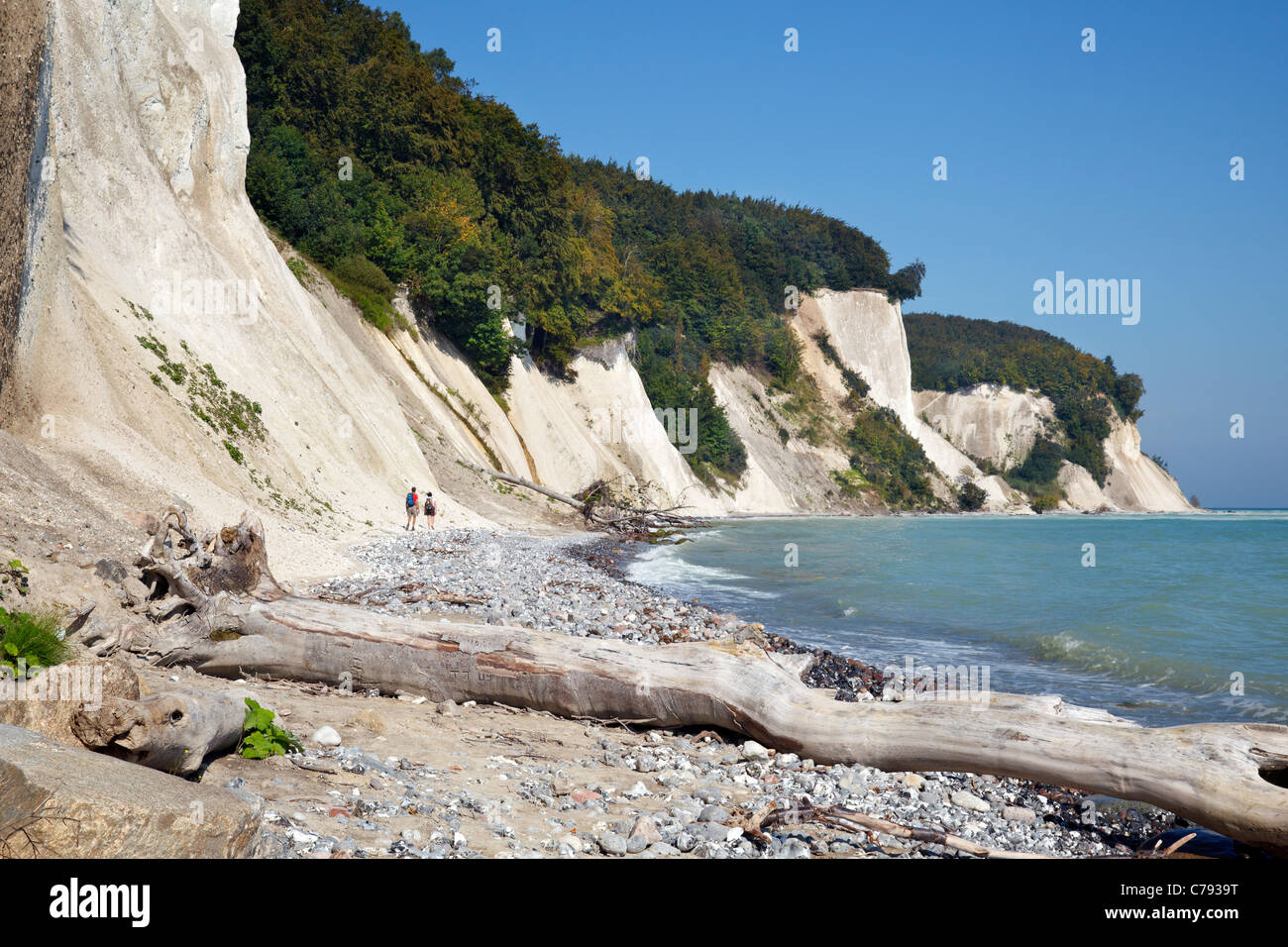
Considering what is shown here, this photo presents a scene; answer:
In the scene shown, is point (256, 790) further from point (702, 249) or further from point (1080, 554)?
point (702, 249)

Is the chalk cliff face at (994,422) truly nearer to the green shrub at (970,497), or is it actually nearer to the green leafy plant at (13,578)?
the green shrub at (970,497)

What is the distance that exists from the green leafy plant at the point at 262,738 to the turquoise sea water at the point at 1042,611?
943 centimetres

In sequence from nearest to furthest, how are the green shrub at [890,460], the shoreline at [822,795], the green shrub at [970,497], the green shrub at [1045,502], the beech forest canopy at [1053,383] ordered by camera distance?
the shoreline at [822,795], the green shrub at [890,460], the green shrub at [970,497], the green shrub at [1045,502], the beech forest canopy at [1053,383]

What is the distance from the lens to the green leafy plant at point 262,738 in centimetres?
576

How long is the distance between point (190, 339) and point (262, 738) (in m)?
17.7

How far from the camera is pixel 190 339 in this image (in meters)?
20.6

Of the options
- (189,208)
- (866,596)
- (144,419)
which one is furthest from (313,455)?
(866,596)

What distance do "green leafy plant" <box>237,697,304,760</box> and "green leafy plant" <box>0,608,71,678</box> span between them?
1.37m

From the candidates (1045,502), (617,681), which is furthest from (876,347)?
(617,681)

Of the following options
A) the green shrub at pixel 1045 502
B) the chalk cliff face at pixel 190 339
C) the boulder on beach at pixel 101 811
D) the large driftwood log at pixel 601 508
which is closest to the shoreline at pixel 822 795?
the boulder on beach at pixel 101 811

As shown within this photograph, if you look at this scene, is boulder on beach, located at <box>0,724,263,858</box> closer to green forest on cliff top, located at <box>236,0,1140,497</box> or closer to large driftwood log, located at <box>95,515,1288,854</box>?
large driftwood log, located at <box>95,515,1288,854</box>

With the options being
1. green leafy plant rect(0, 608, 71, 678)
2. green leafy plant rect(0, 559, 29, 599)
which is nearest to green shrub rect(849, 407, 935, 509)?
green leafy plant rect(0, 559, 29, 599)

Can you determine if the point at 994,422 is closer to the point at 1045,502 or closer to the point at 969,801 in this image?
the point at 1045,502

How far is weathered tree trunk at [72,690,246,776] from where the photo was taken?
15.2 feet
